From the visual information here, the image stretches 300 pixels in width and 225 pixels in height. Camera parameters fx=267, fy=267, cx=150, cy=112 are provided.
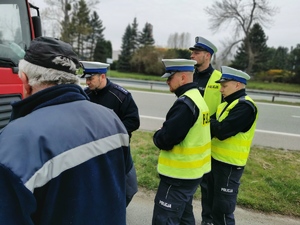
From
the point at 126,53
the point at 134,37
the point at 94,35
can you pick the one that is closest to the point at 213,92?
the point at 126,53

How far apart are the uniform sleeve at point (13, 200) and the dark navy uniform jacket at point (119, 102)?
2.34m

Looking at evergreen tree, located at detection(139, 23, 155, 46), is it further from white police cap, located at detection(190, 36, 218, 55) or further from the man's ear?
the man's ear

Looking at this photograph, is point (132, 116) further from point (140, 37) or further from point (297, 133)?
point (140, 37)

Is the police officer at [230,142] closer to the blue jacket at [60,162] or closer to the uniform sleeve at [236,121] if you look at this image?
the uniform sleeve at [236,121]

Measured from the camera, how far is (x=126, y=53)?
45.4 meters

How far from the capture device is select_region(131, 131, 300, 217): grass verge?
3.83 meters

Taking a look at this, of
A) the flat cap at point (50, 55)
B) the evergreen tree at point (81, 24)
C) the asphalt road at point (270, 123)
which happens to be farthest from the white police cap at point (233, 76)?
the evergreen tree at point (81, 24)

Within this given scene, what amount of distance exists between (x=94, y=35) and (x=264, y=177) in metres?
52.5

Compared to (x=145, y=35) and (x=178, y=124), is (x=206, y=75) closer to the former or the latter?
(x=178, y=124)

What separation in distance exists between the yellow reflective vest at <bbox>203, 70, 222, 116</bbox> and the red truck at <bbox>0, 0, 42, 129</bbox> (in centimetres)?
220

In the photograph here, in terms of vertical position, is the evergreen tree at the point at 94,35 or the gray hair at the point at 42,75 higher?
the evergreen tree at the point at 94,35

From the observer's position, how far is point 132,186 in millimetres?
1881

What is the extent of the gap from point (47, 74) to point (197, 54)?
2.52 m

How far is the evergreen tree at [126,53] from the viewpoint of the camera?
42438mm
